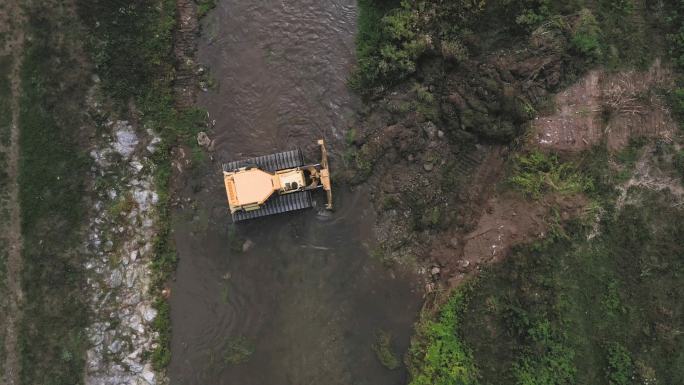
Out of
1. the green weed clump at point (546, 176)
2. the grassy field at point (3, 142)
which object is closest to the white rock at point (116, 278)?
the grassy field at point (3, 142)

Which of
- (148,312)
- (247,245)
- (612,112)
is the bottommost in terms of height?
(148,312)

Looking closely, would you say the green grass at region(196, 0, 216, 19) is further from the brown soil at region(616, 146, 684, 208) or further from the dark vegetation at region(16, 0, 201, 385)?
the brown soil at region(616, 146, 684, 208)

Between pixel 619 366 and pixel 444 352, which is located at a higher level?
pixel 619 366

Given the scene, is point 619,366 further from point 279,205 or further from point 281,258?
point 279,205

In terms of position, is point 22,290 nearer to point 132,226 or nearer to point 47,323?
point 47,323

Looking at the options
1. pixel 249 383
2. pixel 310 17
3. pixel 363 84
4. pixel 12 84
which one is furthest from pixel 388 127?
pixel 12 84

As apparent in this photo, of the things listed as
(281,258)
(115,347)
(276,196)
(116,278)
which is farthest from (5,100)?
(281,258)

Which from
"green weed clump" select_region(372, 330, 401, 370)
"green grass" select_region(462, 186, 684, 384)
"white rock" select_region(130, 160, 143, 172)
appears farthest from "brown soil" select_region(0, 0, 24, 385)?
"green grass" select_region(462, 186, 684, 384)
